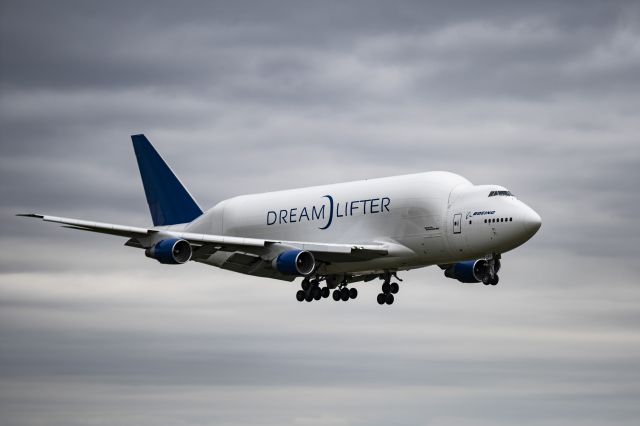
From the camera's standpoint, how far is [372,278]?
76.6 metres

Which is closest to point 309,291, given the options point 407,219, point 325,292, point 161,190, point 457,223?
point 325,292

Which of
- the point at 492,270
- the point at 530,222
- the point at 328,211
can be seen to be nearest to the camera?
the point at 530,222

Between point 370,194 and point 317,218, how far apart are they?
14.8ft

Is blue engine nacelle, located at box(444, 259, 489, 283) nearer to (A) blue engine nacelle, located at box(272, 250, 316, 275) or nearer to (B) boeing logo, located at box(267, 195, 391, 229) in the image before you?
(B) boeing logo, located at box(267, 195, 391, 229)

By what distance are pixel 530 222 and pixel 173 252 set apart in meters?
19.5

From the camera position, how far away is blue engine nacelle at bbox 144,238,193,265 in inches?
2682

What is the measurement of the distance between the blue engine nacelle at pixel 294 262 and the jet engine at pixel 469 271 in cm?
1047

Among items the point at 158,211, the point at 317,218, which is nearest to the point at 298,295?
the point at 317,218

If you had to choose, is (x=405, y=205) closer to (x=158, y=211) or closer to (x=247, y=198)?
(x=247, y=198)

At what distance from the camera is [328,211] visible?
7381 centimetres

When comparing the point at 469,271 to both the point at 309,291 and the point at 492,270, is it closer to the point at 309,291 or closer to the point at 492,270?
the point at 492,270

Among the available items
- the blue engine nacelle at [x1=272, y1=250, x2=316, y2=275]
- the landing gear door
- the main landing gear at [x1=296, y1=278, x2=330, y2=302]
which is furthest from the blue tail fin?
the landing gear door

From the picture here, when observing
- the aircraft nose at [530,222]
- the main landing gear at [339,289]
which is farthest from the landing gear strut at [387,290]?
the aircraft nose at [530,222]

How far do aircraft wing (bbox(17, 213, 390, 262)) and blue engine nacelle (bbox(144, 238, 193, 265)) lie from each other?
1.53 ft
